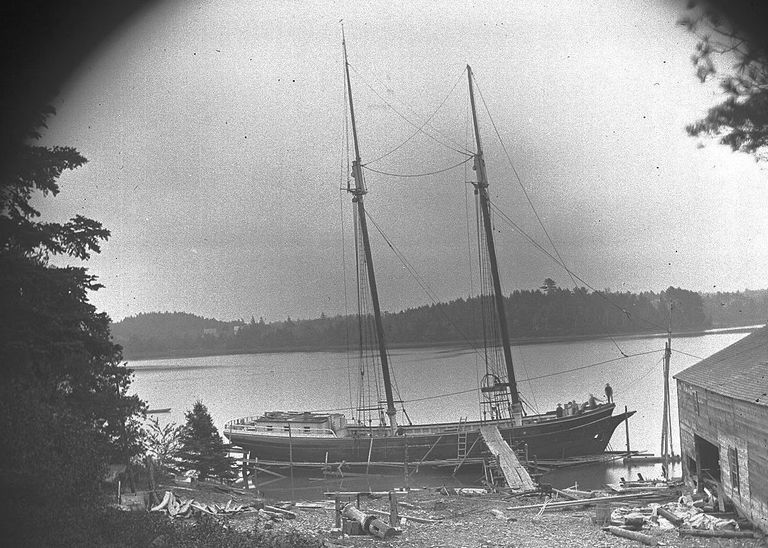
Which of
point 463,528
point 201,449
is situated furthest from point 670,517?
point 201,449

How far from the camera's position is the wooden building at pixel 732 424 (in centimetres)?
1543

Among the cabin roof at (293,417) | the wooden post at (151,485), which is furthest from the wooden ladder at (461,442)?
the wooden post at (151,485)

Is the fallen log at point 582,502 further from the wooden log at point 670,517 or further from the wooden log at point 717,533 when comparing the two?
the wooden log at point 717,533

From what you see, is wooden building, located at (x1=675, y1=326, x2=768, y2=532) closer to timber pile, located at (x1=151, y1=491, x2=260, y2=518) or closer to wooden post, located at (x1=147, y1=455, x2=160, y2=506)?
timber pile, located at (x1=151, y1=491, x2=260, y2=518)

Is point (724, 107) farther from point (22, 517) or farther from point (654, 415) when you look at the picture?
point (654, 415)

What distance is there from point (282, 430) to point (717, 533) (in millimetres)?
25511

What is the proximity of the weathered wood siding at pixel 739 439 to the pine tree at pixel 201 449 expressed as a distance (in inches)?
731

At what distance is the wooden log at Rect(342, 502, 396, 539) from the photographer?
58.0 feet

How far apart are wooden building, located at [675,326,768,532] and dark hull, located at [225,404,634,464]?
1289 cm

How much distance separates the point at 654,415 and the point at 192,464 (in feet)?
114

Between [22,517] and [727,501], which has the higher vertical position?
[22,517]

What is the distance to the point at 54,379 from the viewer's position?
57.0ft

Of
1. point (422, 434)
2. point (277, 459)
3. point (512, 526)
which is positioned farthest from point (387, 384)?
point (512, 526)

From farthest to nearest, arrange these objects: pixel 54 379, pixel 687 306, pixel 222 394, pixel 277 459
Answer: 1. pixel 687 306
2. pixel 222 394
3. pixel 277 459
4. pixel 54 379
